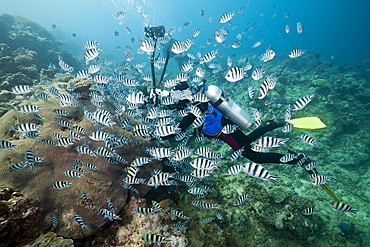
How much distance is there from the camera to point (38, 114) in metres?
4.73

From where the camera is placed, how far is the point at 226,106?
5.25m

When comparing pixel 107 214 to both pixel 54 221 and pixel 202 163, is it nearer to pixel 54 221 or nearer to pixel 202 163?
pixel 54 221

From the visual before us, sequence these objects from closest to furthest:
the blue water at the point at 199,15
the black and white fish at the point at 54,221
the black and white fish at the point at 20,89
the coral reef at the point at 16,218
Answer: the coral reef at the point at 16,218, the black and white fish at the point at 54,221, the black and white fish at the point at 20,89, the blue water at the point at 199,15

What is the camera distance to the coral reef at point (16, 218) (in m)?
2.66

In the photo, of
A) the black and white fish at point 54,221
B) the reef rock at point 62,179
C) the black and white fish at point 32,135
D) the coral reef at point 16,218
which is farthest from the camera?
the black and white fish at point 32,135

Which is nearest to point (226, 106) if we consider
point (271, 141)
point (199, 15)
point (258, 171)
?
point (271, 141)

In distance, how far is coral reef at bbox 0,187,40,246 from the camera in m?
2.66

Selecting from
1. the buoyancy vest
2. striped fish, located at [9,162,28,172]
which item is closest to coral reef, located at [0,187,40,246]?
striped fish, located at [9,162,28,172]

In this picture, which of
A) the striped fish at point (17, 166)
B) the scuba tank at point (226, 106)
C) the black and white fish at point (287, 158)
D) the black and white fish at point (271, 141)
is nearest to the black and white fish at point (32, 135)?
the striped fish at point (17, 166)

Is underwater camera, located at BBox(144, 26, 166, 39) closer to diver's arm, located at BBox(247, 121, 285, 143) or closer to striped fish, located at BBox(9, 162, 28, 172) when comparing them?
diver's arm, located at BBox(247, 121, 285, 143)

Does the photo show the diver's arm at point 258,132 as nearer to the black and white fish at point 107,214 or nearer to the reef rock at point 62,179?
the reef rock at point 62,179

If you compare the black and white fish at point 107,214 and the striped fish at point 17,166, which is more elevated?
the striped fish at point 17,166

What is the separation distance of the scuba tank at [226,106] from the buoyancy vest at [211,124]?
24cm

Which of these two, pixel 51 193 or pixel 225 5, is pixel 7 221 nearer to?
pixel 51 193
